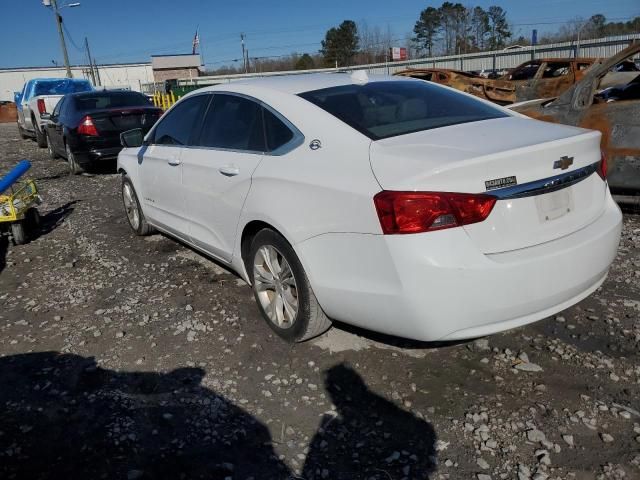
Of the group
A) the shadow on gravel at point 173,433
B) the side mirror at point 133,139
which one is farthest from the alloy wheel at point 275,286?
the side mirror at point 133,139

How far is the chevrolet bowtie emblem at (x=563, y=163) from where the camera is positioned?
8.60ft

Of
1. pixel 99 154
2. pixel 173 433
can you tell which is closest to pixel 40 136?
pixel 99 154

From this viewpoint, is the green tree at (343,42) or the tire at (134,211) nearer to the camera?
the tire at (134,211)

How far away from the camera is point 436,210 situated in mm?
2387

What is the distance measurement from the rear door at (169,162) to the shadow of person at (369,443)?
92.6 inches

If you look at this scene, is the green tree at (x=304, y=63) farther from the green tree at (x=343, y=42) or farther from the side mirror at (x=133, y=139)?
the side mirror at (x=133, y=139)

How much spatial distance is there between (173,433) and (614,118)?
16.3ft

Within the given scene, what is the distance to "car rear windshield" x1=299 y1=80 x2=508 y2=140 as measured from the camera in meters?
3.01

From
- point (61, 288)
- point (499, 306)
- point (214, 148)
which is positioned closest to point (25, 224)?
point (61, 288)

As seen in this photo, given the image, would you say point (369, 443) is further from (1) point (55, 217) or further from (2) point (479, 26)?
(2) point (479, 26)

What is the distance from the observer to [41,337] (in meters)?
3.78

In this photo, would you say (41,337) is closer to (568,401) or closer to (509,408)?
(509,408)

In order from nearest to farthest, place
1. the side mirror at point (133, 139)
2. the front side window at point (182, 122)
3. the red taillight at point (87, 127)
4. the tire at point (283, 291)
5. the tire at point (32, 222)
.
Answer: the tire at point (283, 291) < the front side window at point (182, 122) < the side mirror at point (133, 139) < the tire at point (32, 222) < the red taillight at point (87, 127)

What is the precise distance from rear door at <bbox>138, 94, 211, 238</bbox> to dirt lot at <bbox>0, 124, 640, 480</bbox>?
0.79m
